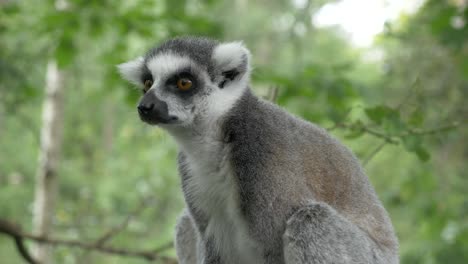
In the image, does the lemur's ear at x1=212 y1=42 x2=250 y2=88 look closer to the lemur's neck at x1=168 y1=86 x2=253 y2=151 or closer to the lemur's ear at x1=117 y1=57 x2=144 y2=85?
the lemur's neck at x1=168 y1=86 x2=253 y2=151

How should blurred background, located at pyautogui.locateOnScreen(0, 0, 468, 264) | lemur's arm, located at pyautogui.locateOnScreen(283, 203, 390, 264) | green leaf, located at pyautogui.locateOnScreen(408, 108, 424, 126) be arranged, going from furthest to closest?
blurred background, located at pyautogui.locateOnScreen(0, 0, 468, 264) < green leaf, located at pyautogui.locateOnScreen(408, 108, 424, 126) < lemur's arm, located at pyautogui.locateOnScreen(283, 203, 390, 264)

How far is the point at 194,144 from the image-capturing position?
3967 millimetres

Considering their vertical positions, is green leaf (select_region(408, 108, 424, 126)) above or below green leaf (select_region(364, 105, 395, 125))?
below

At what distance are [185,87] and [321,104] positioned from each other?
12.1ft

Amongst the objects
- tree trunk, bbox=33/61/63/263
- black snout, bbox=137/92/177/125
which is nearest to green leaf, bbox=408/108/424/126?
black snout, bbox=137/92/177/125

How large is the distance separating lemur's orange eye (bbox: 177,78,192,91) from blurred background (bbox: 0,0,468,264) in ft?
2.99

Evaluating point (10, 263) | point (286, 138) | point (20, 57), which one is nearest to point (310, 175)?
point (286, 138)

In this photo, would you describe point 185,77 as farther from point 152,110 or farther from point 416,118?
point 416,118

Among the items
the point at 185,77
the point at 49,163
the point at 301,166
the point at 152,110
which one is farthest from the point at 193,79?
the point at 49,163

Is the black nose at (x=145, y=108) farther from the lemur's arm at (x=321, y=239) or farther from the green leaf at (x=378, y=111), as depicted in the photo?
the green leaf at (x=378, y=111)

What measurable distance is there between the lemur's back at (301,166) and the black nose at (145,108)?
0.59 m

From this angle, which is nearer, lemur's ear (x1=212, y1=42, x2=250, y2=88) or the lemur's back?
the lemur's back

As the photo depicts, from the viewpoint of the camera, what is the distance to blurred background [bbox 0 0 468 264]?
225 inches

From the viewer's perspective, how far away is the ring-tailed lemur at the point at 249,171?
352cm
